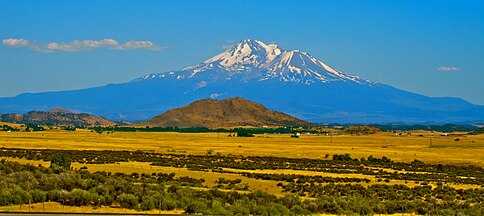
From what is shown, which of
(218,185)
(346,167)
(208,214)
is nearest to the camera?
(208,214)

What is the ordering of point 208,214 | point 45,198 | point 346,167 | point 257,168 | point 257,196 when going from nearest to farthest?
point 208,214 → point 45,198 → point 257,196 → point 257,168 → point 346,167

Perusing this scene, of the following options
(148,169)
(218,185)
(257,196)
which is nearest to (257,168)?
(148,169)

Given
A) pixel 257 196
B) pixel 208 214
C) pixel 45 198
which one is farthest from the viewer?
pixel 257 196

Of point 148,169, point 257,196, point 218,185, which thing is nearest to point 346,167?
point 148,169

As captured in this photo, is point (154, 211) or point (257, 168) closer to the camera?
point (154, 211)

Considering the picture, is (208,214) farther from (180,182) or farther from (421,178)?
(421,178)

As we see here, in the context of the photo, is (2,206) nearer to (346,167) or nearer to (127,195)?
(127,195)

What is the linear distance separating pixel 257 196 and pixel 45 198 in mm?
11296

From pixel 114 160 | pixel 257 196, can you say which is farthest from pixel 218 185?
pixel 114 160

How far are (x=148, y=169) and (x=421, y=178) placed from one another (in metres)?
24.1

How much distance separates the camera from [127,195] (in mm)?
37281

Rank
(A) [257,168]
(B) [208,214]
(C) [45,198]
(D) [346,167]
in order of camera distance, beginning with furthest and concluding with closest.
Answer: (D) [346,167]
(A) [257,168]
(C) [45,198]
(B) [208,214]

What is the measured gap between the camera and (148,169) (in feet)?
217

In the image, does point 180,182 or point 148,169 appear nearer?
point 180,182
